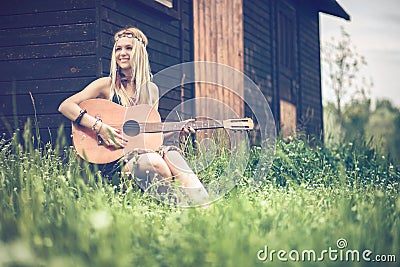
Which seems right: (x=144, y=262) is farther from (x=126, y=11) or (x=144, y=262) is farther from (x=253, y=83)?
(x=253, y=83)

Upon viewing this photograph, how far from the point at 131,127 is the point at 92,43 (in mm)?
946

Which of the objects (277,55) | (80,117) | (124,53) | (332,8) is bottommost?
(80,117)

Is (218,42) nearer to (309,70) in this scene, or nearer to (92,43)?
(92,43)

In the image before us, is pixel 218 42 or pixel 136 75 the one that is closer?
pixel 136 75

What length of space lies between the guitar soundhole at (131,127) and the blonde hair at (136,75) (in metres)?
0.18

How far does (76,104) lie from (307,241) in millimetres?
3118

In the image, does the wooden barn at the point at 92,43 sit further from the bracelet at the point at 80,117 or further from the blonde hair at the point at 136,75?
the bracelet at the point at 80,117

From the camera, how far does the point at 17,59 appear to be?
6.23 metres

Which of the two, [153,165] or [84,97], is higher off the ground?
[84,97]

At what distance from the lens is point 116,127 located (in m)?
5.66

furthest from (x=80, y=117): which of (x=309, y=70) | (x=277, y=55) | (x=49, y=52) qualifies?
(x=309, y=70)

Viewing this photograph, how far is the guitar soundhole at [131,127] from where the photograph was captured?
566 centimetres

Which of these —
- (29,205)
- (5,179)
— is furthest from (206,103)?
(29,205)

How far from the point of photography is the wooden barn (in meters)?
6.09
